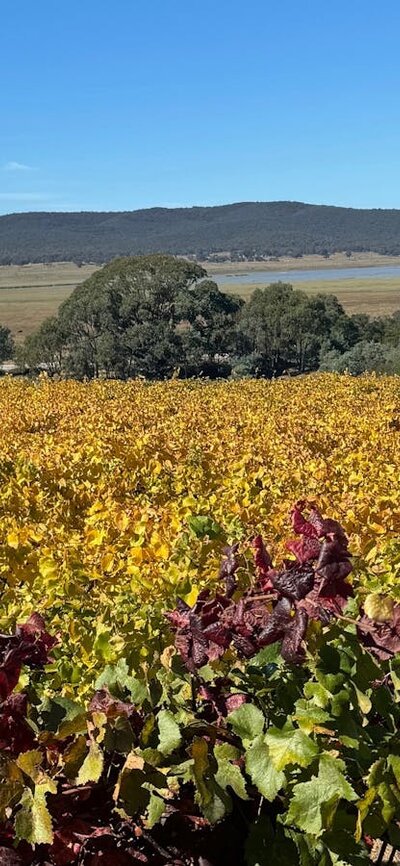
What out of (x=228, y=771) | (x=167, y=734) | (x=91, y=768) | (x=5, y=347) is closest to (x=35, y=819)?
(x=91, y=768)

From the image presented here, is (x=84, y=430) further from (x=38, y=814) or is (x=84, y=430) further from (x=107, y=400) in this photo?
(x=38, y=814)

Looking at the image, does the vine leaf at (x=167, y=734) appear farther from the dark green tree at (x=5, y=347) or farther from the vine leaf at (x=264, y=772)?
the dark green tree at (x=5, y=347)

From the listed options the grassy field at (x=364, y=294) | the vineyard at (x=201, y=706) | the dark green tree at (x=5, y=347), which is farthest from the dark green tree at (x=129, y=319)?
the vineyard at (x=201, y=706)

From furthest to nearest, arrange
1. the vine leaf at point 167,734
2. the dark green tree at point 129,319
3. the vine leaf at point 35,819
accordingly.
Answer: the dark green tree at point 129,319
the vine leaf at point 167,734
the vine leaf at point 35,819

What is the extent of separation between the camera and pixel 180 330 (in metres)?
67.2

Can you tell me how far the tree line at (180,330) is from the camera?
63.4m

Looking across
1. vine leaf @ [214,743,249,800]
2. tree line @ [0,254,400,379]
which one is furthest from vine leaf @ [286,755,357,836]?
tree line @ [0,254,400,379]

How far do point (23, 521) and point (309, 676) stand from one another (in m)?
2.49

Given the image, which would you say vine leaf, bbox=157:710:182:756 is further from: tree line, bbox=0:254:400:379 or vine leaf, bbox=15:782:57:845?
tree line, bbox=0:254:400:379

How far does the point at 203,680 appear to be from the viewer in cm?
207

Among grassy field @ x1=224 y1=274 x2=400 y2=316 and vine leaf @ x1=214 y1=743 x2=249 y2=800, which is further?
grassy field @ x1=224 y1=274 x2=400 y2=316

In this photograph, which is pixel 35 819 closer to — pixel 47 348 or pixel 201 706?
pixel 201 706

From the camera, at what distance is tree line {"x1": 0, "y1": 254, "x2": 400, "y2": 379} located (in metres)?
63.4

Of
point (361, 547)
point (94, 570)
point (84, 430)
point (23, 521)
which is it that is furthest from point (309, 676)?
point (84, 430)
